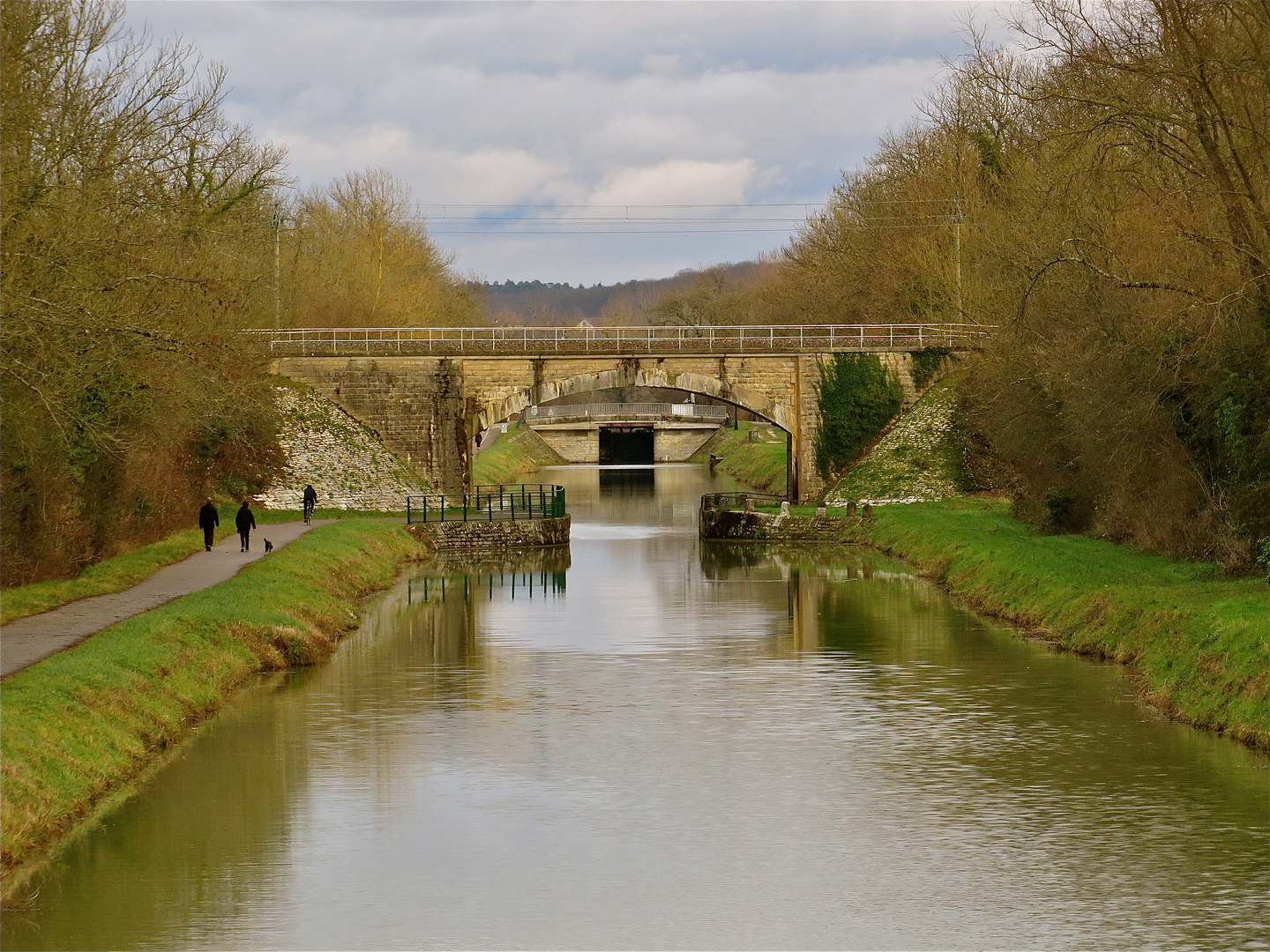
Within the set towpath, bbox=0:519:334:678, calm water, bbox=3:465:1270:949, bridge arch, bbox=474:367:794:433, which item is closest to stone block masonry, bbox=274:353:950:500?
bridge arch, bbox=474:367:794:433

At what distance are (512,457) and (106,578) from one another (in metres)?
64.3

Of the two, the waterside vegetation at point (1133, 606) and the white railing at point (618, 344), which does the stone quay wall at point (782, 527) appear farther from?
the white railing at point (618, 344)

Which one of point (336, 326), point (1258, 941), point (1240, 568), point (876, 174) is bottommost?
point (1258, 941)

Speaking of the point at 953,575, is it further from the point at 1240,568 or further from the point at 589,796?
the point at 589,796

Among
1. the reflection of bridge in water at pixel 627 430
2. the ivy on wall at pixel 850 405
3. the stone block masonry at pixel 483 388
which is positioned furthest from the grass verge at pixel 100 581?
the reflection of bridge in water at pixel 627 430

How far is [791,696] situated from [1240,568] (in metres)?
8.52

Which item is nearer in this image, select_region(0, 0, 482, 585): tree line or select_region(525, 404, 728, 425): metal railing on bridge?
select_region(0, 0, 482, 585): tree line

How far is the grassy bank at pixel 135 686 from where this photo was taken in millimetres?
15766

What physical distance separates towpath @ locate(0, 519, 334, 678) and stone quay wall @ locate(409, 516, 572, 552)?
775 centimetres

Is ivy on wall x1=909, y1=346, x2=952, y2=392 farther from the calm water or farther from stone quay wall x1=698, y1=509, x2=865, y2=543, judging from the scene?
the calm water

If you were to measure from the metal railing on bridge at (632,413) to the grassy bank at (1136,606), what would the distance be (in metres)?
63.0

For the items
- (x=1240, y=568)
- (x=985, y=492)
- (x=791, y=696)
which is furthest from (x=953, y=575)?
(x=985, y=492)

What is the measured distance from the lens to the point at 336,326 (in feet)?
224

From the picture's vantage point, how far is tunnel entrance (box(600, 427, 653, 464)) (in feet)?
370
